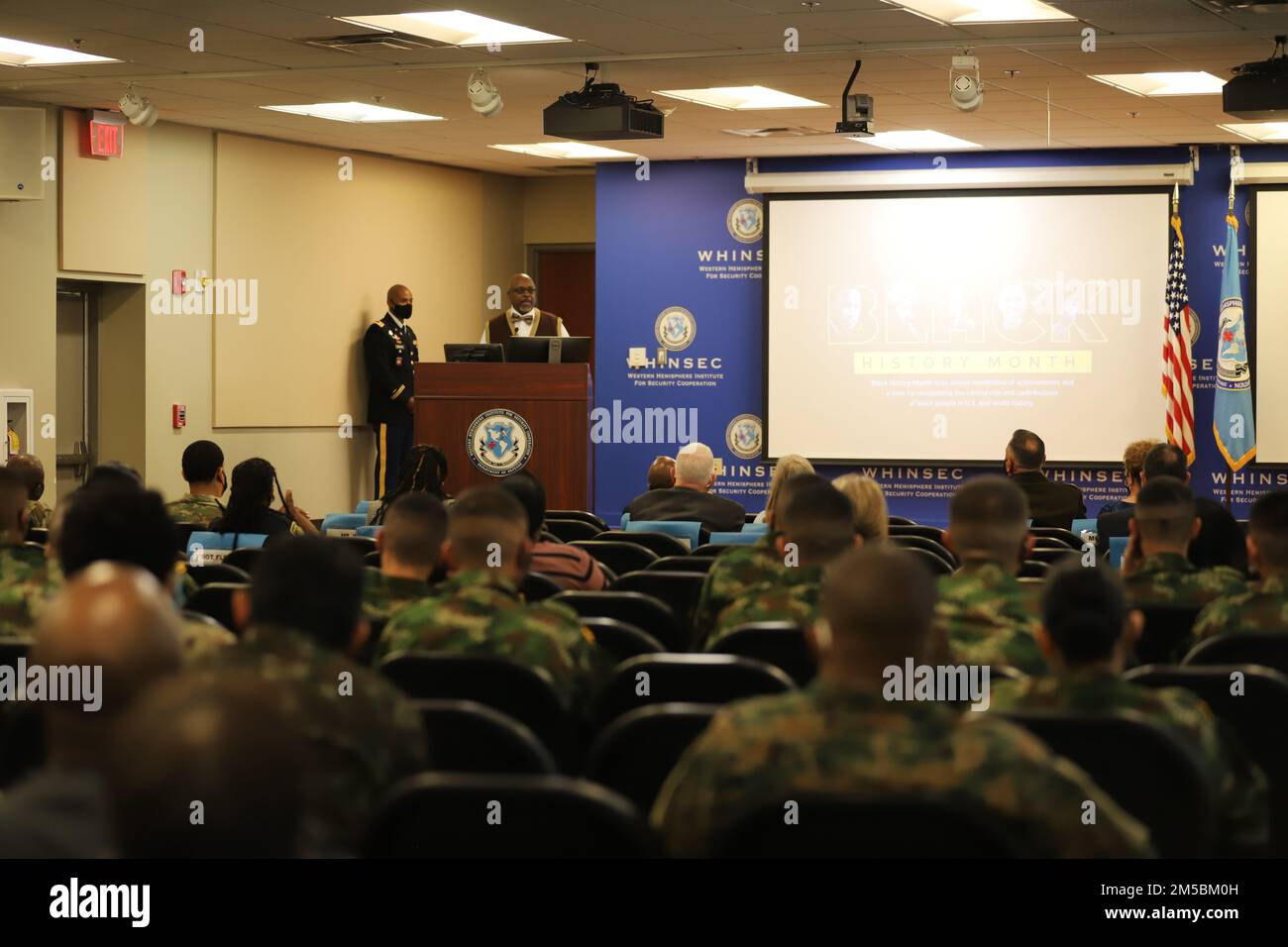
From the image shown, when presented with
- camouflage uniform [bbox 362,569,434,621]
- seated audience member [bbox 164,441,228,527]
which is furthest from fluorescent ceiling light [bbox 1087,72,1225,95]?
camouflage uniform [bbox 362,569,434,621]

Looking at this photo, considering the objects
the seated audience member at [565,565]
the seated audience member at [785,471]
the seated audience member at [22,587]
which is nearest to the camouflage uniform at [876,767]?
the seated audience member at [22,587]

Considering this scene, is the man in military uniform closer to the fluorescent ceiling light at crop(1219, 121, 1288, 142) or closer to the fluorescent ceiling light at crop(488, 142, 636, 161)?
the fluorescent ceiling light at crop(488, 142, 636, 161)

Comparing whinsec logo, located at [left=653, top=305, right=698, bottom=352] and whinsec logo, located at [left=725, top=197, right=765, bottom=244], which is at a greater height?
whinsec logo, located at [left=725, top=197, right=765, bottom=244]

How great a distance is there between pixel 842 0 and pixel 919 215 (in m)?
5.20

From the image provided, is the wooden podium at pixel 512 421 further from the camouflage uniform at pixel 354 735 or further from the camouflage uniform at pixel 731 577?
the camouflage uniform at pixel 354 735

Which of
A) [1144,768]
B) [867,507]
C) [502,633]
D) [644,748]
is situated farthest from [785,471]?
[1144,768]

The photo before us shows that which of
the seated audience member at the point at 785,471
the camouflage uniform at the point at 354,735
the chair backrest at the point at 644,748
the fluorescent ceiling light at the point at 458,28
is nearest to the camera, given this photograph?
the camouflage uniform at the point at 354,735

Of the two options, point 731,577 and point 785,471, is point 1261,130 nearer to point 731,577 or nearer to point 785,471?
point 785,471

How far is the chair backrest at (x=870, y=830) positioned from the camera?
2.00 metres

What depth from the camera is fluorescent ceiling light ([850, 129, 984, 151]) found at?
12.3 metres

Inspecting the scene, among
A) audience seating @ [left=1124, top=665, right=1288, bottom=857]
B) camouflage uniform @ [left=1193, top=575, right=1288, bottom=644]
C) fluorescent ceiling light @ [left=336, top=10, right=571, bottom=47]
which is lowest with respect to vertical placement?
audience seating @ [left=1124, top=665, right=1288, bottom=857]

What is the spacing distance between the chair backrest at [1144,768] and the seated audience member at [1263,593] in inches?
44.7

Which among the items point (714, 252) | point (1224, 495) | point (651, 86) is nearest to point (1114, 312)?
point (1224, 495)

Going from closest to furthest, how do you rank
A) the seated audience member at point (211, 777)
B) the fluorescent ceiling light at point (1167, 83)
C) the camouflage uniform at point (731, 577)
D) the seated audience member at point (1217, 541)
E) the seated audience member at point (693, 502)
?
the seated audience member at point (211, 777) → the camouflage uniform at point (731, 577) → the seated audience member at point (1217, 541) → the seated audience member at point (693, 502) → the fluorescent ceiling light at point (1167, 83)
